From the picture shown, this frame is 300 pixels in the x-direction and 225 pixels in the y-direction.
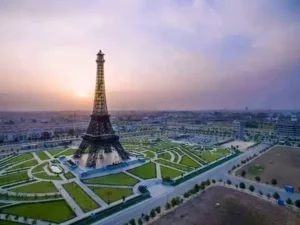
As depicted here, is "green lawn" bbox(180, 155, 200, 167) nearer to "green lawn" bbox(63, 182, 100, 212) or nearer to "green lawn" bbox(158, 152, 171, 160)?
"green lawn" bbox(158, 152, 171, 160)

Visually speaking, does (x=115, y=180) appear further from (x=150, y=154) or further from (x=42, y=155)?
(x=42, y=155)

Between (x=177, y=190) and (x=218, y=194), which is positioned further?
(x=177, y=190)

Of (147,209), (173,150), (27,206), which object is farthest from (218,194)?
(173,150)

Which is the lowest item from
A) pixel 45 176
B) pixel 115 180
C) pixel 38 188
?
pixel 38 188

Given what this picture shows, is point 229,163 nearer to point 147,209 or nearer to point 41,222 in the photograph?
point 147,209

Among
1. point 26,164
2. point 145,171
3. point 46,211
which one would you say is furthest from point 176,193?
point 26,164
